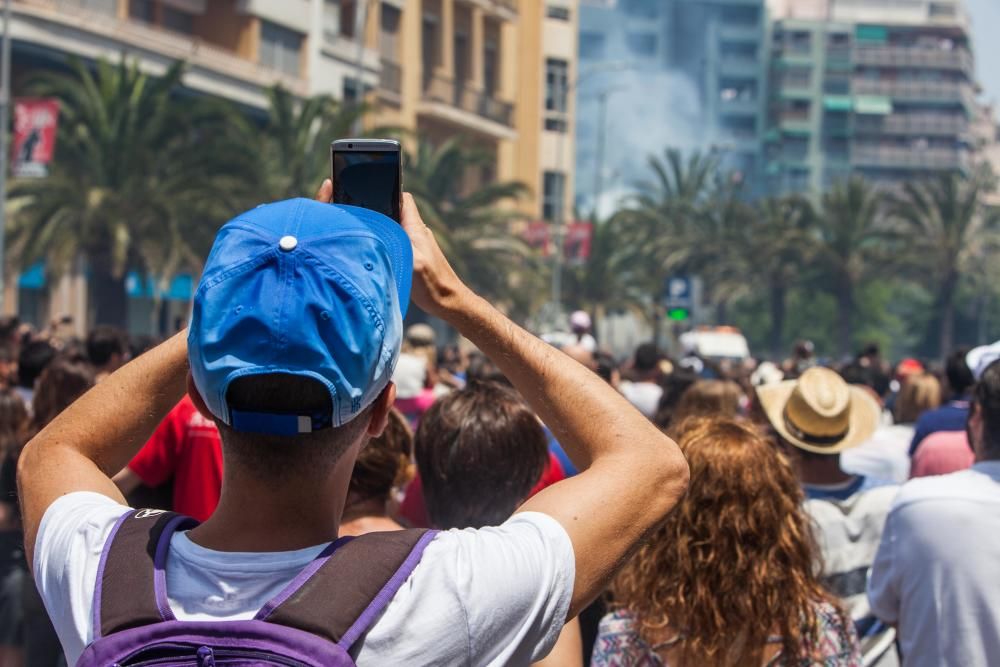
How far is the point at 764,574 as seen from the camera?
3076 mm

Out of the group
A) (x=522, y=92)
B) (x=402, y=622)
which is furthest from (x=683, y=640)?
(x=522, y=92)

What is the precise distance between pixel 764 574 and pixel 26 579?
2765mm

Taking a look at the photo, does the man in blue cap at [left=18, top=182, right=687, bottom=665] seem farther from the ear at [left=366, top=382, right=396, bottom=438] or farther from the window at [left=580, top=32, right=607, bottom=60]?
the window at [left=580, top=32, right=607, bottom=60]

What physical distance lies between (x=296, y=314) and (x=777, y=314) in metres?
48.2

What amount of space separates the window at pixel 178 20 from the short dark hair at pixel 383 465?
36531mm

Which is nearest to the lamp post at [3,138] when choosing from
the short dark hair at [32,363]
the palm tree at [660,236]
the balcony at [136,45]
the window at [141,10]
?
the balcony at [136,45]

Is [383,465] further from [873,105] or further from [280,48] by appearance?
[873,105]

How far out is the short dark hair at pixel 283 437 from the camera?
68.7 inches

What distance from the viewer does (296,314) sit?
1.73 m

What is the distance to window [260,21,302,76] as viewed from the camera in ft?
129

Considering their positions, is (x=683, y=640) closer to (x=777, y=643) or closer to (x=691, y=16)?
(x=777, y=643)

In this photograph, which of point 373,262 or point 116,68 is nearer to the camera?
point 373,262

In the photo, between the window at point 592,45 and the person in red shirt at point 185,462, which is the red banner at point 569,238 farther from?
the window at point 592,45

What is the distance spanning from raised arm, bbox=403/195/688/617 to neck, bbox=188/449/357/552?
0.30 meters
